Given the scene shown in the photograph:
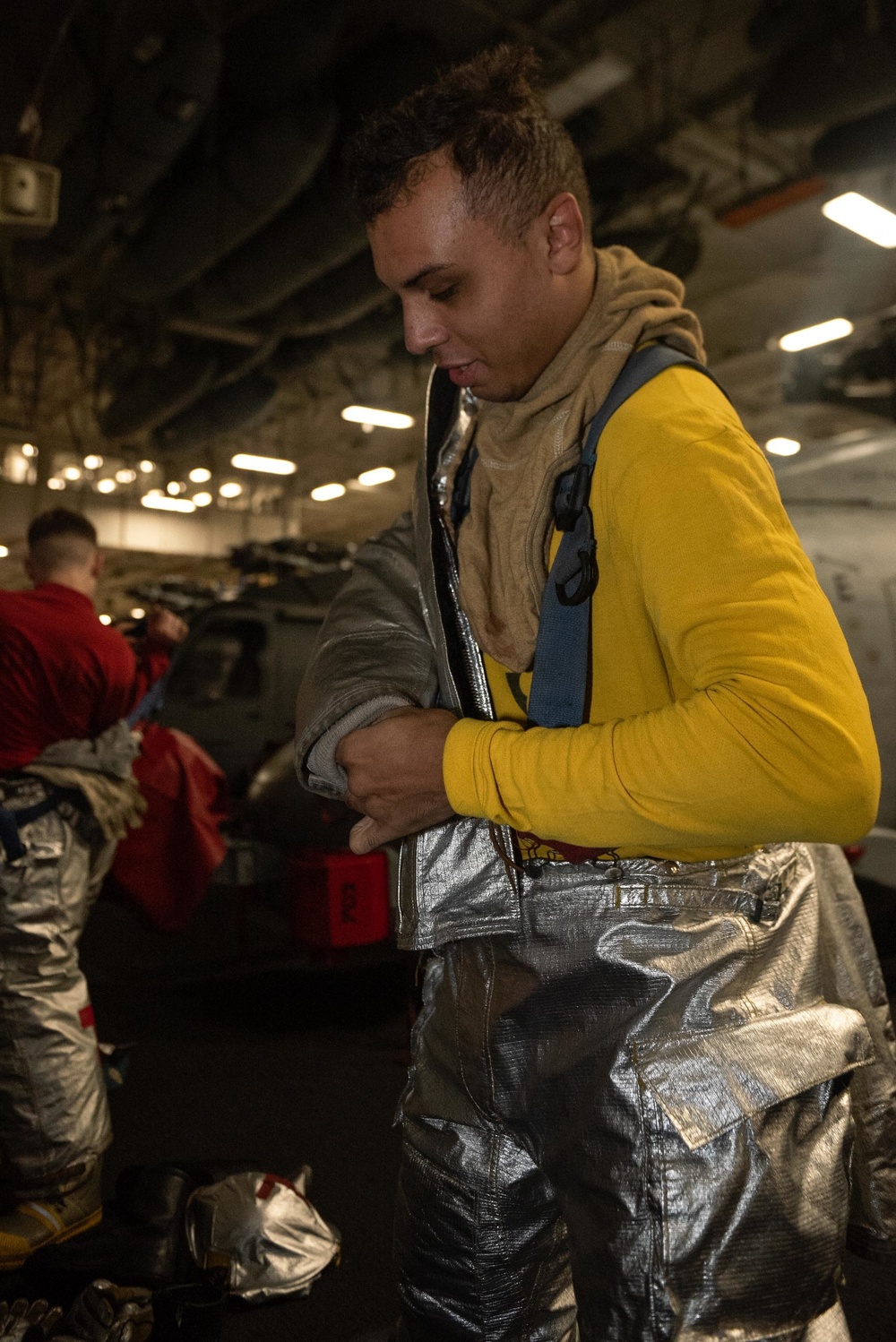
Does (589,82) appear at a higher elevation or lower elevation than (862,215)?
higher

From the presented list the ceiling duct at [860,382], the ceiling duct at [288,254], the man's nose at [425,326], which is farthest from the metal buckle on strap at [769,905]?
the ceiling duct at [860,382]

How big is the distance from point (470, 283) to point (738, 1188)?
100 cm

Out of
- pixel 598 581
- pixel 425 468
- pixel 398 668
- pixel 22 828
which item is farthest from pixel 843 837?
pixel 22 828

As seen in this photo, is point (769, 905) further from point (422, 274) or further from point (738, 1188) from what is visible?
point (422, 274)

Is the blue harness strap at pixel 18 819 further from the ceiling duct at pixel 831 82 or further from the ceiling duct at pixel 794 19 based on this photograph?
the ceiling duct at pixel 794 19

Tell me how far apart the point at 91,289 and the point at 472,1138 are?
31.6 feet

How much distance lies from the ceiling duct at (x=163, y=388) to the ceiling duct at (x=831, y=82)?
6035mm

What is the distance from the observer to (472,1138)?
1.15 m

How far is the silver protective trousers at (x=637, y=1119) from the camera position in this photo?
2.94 ft

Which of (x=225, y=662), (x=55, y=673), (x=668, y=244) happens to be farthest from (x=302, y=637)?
(x=55, y=673)

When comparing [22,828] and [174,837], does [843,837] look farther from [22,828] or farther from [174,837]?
[174,837]

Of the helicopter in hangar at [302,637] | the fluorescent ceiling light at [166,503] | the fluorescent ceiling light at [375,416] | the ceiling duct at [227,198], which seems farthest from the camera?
the fluorescent ceiling light at [166,503]

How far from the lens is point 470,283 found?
104 centimetres

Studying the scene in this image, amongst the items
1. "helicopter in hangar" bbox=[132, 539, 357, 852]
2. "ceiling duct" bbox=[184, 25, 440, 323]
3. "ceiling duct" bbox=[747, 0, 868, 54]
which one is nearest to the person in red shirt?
"ceiling duct" bbox=[184, 25, 440, 323]
